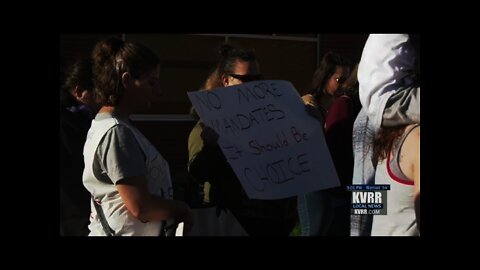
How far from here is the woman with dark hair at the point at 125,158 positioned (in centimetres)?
288

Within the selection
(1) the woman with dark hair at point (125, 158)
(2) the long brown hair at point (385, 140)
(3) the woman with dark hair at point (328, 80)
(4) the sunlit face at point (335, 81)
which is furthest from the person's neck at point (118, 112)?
(4) the sunlit face at point (335, 81)

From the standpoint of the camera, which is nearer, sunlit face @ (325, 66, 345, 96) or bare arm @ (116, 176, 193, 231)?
bare arm @ (116, 176, 193, 231)

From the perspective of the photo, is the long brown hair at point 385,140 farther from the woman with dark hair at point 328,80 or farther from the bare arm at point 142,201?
the woman with dark hair at point 328,80

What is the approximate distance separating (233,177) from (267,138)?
30 cm

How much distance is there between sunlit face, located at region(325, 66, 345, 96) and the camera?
15.4 ft

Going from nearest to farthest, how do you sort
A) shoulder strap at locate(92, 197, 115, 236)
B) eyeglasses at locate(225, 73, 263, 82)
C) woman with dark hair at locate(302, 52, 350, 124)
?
shoulder strap at locate(92, 197, 115, 236)
eyeglasses at locate(225, 73, 263, 82)
woman with dark hair at locate(302, 52, 350, 124)

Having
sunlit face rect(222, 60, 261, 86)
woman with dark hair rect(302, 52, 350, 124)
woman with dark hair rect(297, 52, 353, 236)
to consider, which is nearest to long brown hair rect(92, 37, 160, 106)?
sunlit face rect(222, 60, 261, 86)

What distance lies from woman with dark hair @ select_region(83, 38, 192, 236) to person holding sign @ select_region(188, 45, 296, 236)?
1.53ft

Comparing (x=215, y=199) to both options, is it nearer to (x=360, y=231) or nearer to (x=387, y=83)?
(x=360, y=231)

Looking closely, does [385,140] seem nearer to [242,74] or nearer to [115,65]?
[242,74]

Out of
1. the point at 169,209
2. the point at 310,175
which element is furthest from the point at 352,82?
the point at 169,209

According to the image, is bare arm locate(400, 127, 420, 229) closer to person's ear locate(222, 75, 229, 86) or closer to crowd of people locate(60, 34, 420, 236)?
crowd of people locate(60, 34, 420, 236)

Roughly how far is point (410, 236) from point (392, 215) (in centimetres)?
12

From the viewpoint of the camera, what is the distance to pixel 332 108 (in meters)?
4.46
